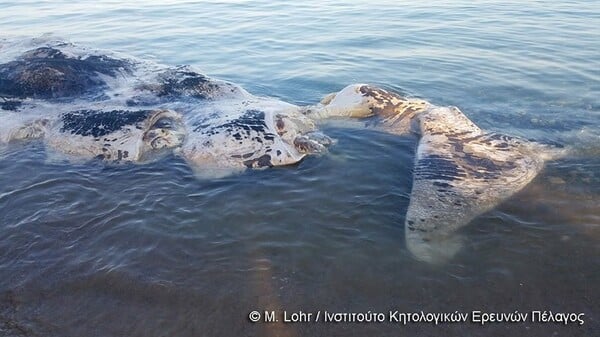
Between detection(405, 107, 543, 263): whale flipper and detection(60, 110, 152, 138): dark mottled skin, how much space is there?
451cm

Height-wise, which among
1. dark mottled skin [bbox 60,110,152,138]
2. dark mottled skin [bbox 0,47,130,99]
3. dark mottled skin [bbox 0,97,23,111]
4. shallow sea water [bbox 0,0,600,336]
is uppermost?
dark mottled skin [bbox 0,47,130,99]

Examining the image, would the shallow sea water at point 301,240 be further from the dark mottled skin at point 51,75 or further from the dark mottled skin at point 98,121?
the dark mottled skin at point 51,75

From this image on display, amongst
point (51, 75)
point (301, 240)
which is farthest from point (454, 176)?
point (51, 75)

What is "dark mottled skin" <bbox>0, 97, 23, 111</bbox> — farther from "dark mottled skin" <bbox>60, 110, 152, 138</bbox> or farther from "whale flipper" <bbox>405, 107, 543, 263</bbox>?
"whale flipper" <bbox>405, 107, 543, 263</bbox>

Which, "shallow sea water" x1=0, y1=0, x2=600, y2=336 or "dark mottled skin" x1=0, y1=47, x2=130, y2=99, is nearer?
"shallow sea water" x1=0, y1=0, x2=600, y2=336

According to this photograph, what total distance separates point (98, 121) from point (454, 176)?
18.1 ft

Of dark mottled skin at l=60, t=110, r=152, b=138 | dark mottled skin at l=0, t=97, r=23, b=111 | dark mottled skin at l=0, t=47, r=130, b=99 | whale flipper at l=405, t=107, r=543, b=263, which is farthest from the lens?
dark mottled skin at l=0, t=47, r=130, b=99

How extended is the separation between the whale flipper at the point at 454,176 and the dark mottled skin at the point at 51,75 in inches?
241

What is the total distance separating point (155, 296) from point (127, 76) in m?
6.19

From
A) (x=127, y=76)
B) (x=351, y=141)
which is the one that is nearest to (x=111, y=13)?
(x=127, y=76)

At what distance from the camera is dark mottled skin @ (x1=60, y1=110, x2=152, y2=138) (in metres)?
7.68

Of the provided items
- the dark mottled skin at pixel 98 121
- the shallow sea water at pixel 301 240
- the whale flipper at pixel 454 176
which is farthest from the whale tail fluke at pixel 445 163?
the dark mottled skin at pixel 98 121

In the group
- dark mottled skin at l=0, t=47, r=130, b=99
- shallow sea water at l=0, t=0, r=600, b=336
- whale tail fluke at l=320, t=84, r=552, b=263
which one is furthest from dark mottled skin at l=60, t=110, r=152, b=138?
whale tail fluke at l=320, t=84, r=552, b=263

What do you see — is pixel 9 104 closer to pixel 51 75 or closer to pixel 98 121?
pixel 51 75
